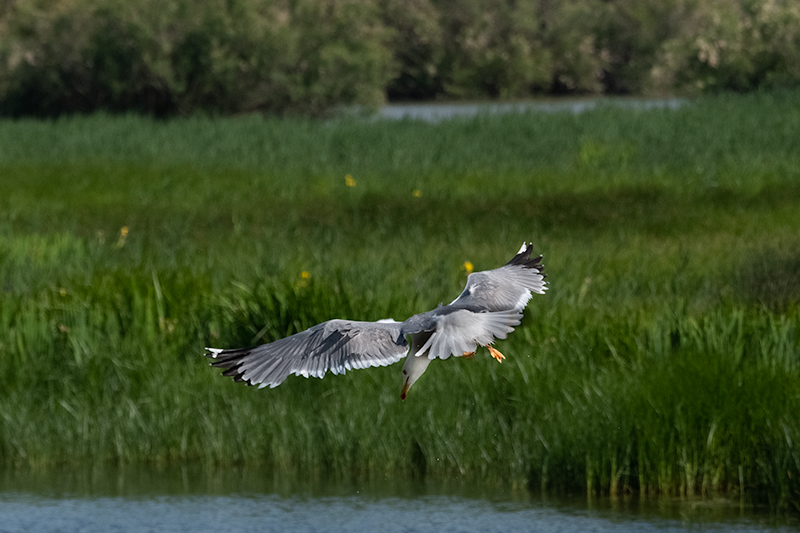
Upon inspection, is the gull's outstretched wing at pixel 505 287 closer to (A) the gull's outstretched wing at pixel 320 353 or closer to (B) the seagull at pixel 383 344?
(B) the seagull at pixel 383 344

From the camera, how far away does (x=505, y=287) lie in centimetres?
384

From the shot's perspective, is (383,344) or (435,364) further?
(435,364)

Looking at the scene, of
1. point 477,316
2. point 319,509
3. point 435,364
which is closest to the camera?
point 477,316

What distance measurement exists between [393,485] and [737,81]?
36857mm

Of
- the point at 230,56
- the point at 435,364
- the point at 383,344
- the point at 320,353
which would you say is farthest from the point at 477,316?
the point at 230,56

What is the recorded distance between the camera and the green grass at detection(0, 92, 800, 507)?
293 inches

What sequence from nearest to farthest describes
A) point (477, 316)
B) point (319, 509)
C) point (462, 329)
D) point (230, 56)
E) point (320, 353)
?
point (462, 329) → point (477, 316) → point (320, 353) → point (319, 509) → point (230, 56)

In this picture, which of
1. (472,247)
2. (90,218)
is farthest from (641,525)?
(90,218)

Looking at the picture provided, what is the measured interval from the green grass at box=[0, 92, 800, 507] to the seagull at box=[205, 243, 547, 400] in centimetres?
406

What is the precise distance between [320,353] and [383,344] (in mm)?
183

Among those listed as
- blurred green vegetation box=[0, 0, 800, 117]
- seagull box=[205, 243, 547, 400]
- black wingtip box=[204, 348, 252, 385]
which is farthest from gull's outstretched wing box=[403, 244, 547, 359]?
blurred green vegetation box=[0, 0, 800, 117]

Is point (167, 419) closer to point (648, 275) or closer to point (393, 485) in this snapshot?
point (393, 485)

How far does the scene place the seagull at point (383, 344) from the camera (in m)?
3.23

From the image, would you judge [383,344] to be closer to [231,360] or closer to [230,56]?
[231,360]
